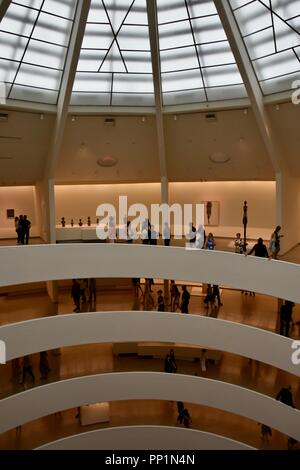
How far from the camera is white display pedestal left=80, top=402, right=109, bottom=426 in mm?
22234

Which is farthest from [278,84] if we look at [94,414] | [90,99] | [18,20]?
[94,414]

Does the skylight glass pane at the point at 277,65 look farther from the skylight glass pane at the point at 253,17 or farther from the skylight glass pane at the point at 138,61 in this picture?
the skylight glass pane at the point at 138,61

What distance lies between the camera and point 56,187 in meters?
28.6

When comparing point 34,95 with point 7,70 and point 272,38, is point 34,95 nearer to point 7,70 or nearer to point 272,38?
point 7,70

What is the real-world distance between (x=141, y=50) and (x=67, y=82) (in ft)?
12.4

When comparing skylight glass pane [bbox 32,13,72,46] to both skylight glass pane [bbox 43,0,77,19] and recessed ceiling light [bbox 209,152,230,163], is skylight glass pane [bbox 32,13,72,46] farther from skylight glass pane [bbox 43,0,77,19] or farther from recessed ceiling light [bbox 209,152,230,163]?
recessed ceiling light [bbox 209,152,230,163]

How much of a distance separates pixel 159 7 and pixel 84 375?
17795mm

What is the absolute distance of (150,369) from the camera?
23.0 m

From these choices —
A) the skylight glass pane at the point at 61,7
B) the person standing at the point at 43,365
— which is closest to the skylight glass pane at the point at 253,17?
the skylight glass pane at the point at 61,7

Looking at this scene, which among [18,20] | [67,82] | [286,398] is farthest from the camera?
[67,82]

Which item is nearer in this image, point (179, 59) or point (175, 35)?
point (175, 35)

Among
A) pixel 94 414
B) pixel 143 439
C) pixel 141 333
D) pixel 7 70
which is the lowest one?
pixel 143 439

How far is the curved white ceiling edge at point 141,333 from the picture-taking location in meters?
18.9

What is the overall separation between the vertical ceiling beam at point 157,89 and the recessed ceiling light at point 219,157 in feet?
9.20
